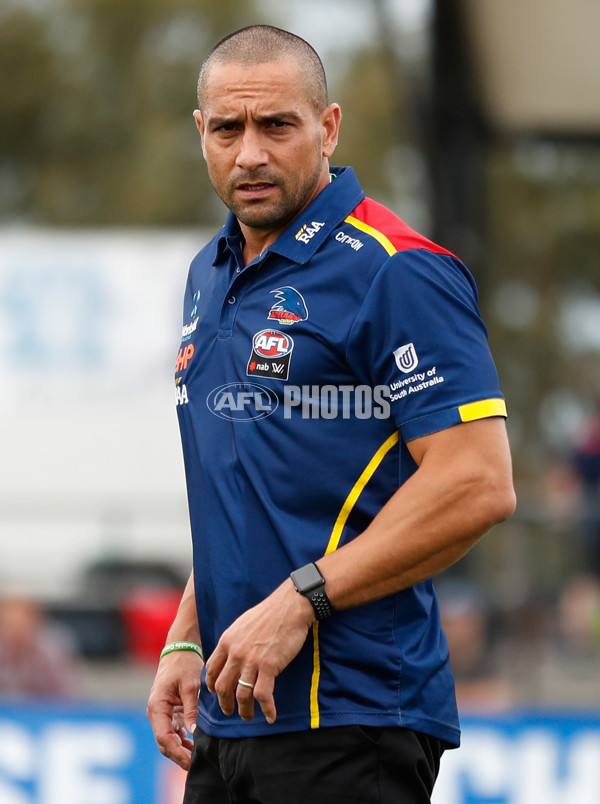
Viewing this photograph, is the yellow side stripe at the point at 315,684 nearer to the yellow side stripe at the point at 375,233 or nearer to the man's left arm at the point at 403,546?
the man's left arm at the point at 403,546

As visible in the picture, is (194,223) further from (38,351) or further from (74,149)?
(38,351)

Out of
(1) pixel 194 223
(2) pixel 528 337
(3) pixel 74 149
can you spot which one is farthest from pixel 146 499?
(3) pixel 74 149

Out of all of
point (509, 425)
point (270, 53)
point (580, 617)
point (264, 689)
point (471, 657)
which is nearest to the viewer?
point (264, 689)

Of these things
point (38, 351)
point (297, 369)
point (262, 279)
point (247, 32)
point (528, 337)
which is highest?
point (528, 337)

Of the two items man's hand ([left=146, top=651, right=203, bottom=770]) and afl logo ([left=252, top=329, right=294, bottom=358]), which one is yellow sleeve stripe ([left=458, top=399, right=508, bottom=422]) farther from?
man's hand ([left=146, top=651, right=203, bottom=770])

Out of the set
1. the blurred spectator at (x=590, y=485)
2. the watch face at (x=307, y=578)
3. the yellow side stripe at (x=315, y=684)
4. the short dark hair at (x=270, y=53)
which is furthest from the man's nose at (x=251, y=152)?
the blurred spectator at (x=590, y=485)

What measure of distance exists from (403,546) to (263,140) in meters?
0.84

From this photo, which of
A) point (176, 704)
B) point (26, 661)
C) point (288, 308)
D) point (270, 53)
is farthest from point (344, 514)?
point (26, 661)

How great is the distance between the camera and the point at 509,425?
13.0 m

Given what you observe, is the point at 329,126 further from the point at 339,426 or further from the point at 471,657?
the point at 471,657

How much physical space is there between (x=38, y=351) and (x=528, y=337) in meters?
5.34

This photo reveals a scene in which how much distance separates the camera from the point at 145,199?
84.5 feet

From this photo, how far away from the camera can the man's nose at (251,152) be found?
252 centimetres

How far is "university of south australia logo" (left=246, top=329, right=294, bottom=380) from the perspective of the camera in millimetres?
2459
